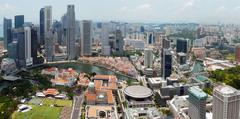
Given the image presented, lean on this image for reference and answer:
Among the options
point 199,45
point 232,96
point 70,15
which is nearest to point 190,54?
point 199,45

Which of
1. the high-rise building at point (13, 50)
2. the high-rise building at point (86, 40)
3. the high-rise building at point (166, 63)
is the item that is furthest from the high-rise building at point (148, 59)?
the high-rise building at point (13, 50)

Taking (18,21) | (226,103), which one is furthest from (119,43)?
(226,103)

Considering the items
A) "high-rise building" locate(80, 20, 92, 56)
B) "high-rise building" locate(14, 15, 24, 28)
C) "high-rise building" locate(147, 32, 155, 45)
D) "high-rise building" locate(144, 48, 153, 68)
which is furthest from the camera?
"high-rise building" locate(147, 32, 155, 45)

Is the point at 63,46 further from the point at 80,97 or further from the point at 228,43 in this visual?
the point at 228,43

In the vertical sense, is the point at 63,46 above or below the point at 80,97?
above

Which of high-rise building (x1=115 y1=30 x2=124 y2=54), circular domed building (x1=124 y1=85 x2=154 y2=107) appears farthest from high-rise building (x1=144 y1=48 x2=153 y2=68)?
high-rise building (x1=115 y1=30 x2=124 y2=54)

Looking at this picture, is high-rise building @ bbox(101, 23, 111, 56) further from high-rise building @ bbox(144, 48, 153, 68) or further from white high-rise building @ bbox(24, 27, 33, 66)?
white high-rise building @ bbox(24, 27, 33, 66)
